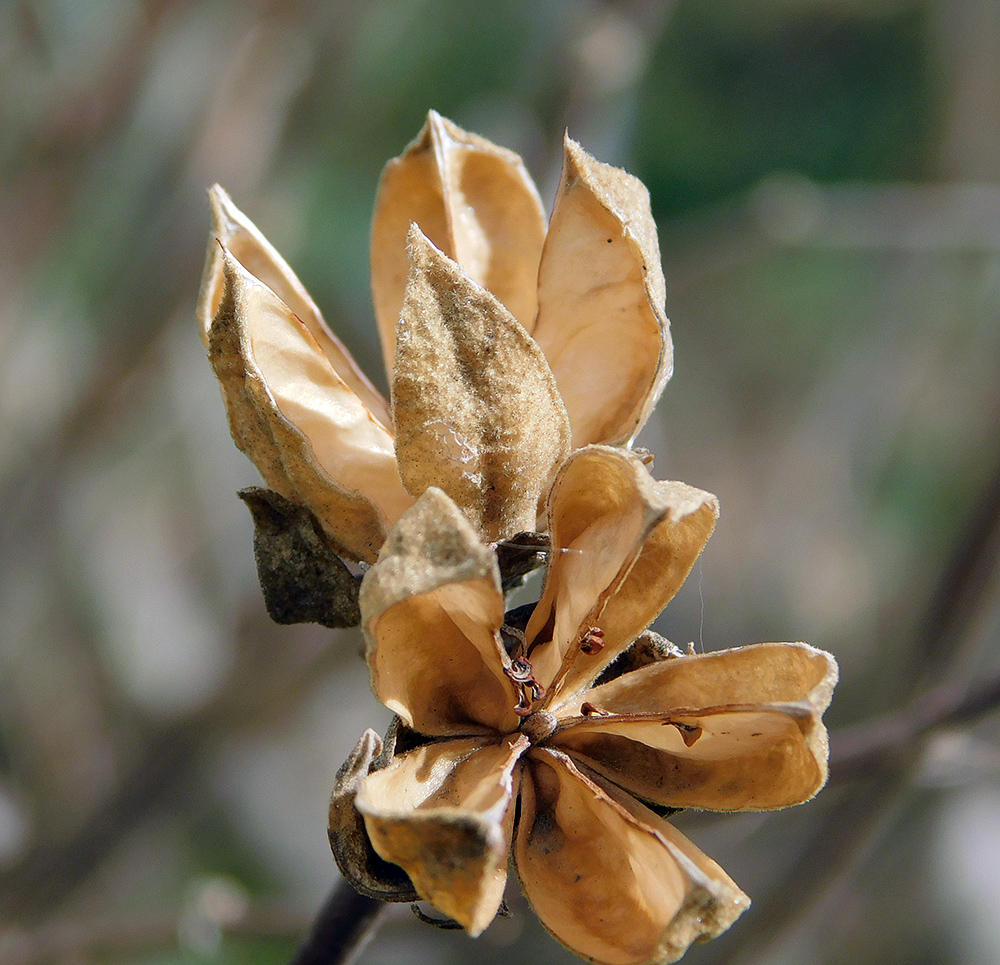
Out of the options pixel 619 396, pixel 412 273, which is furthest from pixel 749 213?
pixel 412 273

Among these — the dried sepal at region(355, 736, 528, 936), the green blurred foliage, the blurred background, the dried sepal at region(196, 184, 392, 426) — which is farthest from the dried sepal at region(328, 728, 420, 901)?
the green blurred foliage

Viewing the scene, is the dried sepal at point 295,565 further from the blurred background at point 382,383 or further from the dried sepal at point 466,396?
the blurred background at point 382,383

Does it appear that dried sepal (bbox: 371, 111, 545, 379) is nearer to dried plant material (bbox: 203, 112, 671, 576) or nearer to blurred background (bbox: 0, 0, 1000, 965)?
dried plant material (bbox: 203, 112, 671, 576)

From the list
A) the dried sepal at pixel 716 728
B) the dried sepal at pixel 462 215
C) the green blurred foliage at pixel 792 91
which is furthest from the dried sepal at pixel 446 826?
the green blurred foliage at pixel 792 91

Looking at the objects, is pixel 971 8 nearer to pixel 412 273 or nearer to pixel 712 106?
pixel 712 106

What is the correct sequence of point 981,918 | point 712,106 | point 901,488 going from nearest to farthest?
point 981,918 < point 901,488 < point 712,106

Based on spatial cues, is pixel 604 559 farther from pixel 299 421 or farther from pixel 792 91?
pixel 792 91

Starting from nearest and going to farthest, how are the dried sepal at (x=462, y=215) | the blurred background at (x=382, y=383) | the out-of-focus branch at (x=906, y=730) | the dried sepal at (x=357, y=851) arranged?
the dried sepal at (x=357, y=851) < the dried sepal at (x=462, y=215) < the out-of-focus branch at (x=906, y=730) < the blurred background at (x=382, y=383)
